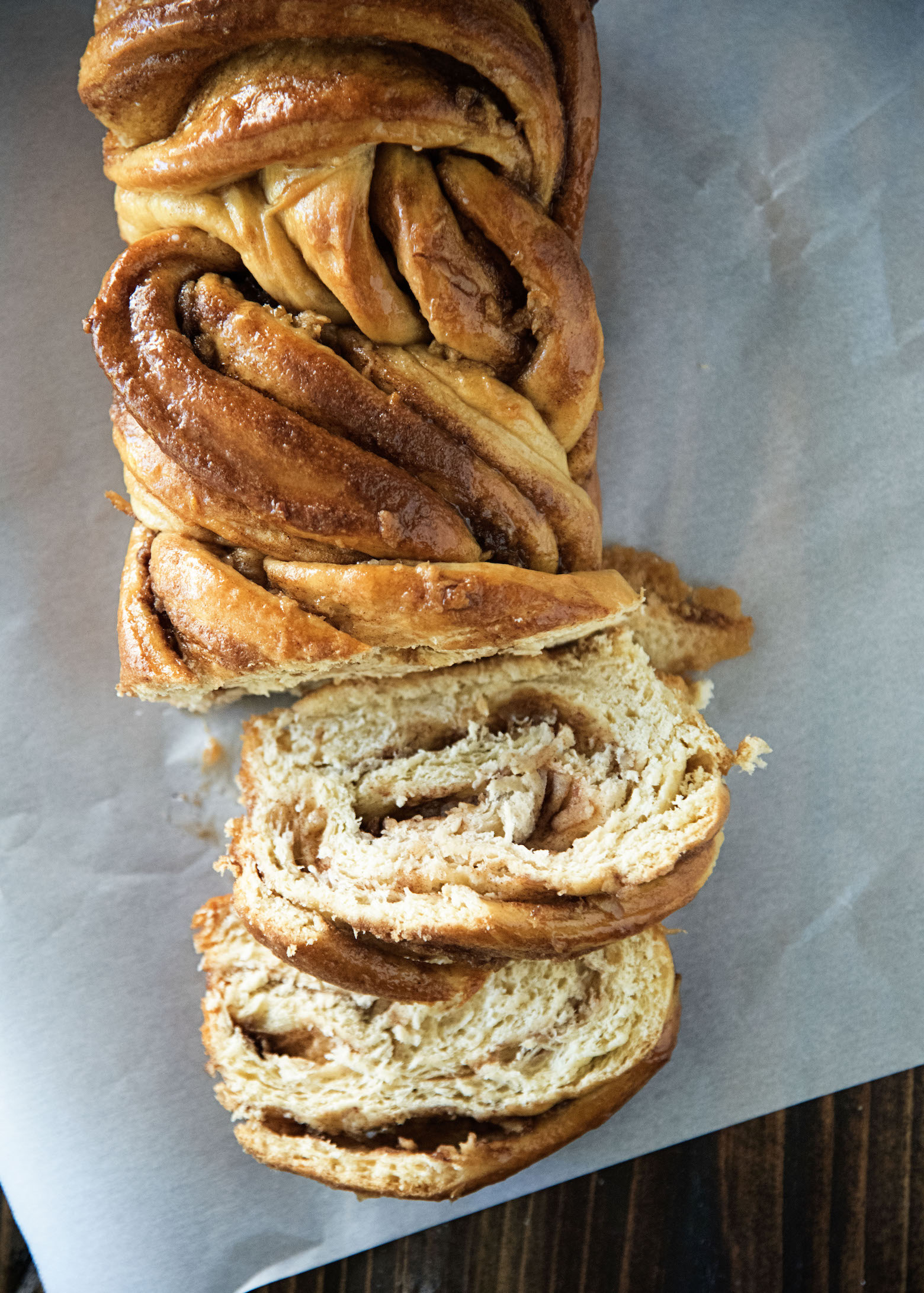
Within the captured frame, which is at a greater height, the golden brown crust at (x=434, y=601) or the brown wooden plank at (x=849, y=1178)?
the golden brown crust at (x=434, y=601)

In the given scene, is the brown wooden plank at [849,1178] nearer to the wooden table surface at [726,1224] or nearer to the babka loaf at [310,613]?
the wooden table surface at [726,1224]

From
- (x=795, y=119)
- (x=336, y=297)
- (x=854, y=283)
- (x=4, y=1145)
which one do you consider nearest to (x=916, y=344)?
(x=854, y=283)

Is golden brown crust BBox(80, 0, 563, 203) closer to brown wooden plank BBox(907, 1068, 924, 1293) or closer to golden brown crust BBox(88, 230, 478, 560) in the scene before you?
golden brown crust BBox(88, 230, 478, 560)

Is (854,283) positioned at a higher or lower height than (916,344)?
higher

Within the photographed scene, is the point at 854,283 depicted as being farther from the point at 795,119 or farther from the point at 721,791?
the point at 721,791

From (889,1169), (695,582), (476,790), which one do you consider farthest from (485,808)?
(889,1169)

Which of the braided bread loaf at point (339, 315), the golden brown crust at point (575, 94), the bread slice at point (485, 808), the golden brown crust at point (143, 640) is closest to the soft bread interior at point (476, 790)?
the bread slice at point (485, 808)

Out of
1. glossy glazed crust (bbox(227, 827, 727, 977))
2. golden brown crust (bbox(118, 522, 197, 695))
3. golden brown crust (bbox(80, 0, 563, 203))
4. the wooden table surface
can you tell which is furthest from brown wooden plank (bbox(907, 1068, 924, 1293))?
golden brown crust (bbox(80, 0, 563, 203))
